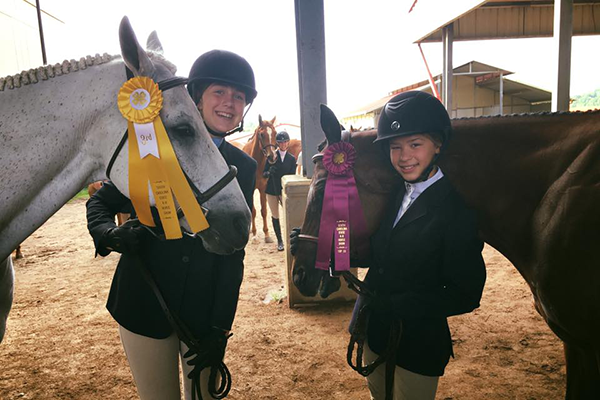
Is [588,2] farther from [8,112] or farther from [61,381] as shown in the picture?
[61,381]

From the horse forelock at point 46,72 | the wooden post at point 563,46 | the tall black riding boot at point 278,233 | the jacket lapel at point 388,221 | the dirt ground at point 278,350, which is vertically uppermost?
the wooden post at point 563,46

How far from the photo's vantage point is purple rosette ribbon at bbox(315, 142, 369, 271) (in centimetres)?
163

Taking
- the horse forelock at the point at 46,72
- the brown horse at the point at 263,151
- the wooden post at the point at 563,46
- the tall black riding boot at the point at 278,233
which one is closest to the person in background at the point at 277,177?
the tall black riding boot at the point at 278,233

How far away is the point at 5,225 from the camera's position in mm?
1358

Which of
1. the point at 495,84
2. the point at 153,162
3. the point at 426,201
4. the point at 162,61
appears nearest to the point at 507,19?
the point at 426,201

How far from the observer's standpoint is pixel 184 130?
1.38 metres

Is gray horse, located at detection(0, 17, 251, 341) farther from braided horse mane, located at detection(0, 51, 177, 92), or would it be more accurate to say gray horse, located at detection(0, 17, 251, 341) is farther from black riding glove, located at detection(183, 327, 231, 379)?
black riding glove, located at detection(183, 327, 231, 379)

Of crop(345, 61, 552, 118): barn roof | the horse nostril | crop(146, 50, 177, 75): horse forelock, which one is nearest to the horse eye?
crop(146, 50, 177, 75): horse forelock

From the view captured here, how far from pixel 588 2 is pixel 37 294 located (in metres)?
11.0

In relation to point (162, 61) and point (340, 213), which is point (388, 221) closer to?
point (340, 213)

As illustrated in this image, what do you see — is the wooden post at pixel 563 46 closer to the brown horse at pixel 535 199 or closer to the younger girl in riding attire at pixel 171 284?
the brown horse at pixel 535 199

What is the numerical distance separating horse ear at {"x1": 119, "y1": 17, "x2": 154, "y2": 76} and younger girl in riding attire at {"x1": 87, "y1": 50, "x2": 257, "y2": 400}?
35 centimetres

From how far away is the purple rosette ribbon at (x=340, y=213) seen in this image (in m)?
1.63

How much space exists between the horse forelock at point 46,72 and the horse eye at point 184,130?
1.34 feet
